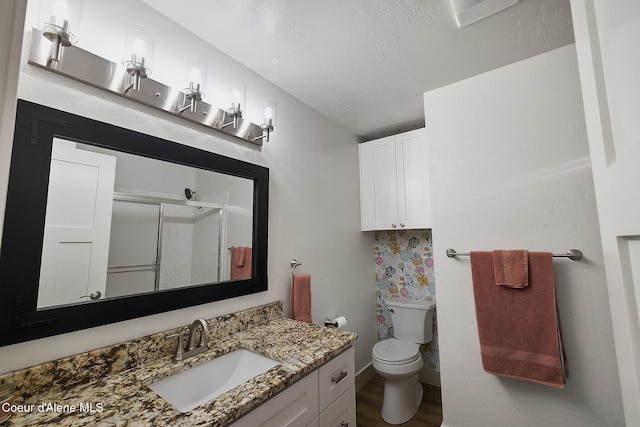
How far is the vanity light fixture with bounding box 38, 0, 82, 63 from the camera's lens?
2.97 ft

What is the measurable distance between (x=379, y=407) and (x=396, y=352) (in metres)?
0.47

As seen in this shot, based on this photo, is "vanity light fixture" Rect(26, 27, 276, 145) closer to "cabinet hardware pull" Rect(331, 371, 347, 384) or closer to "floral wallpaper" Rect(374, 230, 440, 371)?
"cabinet hardware pull" Rect(331, 371, 347, 384)

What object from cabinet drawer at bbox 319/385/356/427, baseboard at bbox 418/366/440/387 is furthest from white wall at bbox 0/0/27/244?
baseboard at bbox 418/366/440/387

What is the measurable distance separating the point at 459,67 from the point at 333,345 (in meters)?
1.83

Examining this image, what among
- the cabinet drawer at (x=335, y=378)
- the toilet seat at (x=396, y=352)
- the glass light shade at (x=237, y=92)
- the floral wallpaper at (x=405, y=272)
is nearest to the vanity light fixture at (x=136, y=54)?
the glass light shade at (x=237, y=92)

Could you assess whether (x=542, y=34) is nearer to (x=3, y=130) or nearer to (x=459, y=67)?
(x=459, y=67)

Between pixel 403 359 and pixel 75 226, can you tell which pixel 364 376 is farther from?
pixel 75 226

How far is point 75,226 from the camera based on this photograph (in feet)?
3.37

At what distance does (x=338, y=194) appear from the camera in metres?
A: 2.47

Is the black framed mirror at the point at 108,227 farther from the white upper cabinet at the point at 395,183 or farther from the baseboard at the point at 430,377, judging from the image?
the baseboard at the point at 430,377

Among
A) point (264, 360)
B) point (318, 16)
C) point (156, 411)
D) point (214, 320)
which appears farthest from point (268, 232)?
point (318, 16)

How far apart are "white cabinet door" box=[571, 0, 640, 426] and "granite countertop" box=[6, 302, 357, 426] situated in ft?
3.02

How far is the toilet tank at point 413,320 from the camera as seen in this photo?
2.36 m

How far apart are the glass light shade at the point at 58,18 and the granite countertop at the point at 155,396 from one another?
116 centimetres
